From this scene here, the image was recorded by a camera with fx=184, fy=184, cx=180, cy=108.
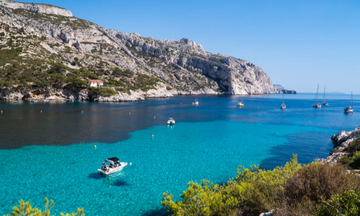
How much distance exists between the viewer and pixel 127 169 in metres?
21.6

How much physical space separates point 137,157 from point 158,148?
4.77 m

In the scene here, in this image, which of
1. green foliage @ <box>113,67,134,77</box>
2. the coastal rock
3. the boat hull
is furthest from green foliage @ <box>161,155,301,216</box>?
the coastal rock

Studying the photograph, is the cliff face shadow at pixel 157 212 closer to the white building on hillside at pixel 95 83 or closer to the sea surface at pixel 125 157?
the sea surface at pixel 125 157

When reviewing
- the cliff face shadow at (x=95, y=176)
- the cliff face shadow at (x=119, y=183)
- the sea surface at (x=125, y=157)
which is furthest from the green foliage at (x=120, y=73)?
the cliff face shadow at (x=119, y=183)

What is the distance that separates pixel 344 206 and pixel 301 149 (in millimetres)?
27904

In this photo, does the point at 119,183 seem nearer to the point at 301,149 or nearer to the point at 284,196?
the point at 284,196

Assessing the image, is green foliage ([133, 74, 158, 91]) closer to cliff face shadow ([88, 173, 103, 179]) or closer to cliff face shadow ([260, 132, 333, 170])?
cliff face shadow ([260, 132, 333, 170])

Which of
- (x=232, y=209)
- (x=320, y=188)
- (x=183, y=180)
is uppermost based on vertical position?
(x=320, y=188)

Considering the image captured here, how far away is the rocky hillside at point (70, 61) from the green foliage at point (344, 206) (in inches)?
3868

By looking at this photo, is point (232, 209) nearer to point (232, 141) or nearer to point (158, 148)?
point (158, 148)

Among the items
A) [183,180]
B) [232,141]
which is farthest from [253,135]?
[183,180]

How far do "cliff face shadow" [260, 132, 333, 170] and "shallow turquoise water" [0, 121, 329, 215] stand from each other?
4.09 ft

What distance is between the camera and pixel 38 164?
21750mm

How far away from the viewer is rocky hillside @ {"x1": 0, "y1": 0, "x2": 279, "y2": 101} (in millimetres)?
91562
